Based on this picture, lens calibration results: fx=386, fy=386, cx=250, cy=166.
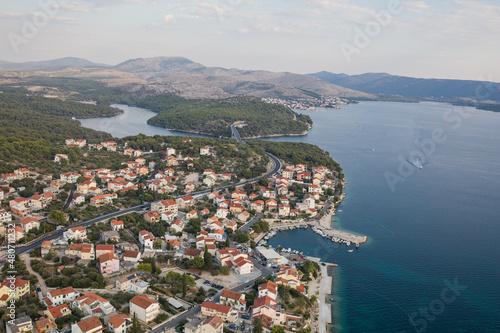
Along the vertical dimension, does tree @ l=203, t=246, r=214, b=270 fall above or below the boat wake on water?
below

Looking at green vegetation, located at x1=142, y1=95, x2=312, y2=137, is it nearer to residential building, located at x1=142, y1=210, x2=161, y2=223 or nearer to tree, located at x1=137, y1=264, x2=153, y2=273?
residential building, located at x1=142, y1=210, x2=161, y2=223

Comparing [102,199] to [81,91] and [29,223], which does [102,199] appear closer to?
[29,223]

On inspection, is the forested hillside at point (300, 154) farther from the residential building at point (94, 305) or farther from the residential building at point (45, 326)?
the residential building at point (45, 326)

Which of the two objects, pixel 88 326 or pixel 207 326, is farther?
pixel 207 326

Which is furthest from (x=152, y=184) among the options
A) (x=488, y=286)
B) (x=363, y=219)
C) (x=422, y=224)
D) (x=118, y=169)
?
(x=488, y=286)

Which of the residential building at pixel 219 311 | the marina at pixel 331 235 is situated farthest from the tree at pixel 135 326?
the marina at pixel 331 235

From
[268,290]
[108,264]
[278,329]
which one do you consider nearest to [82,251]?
[108,264]

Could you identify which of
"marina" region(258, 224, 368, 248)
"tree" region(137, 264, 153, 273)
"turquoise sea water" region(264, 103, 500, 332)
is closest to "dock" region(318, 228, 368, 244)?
"marina" region(258, 224, 368, 248)
